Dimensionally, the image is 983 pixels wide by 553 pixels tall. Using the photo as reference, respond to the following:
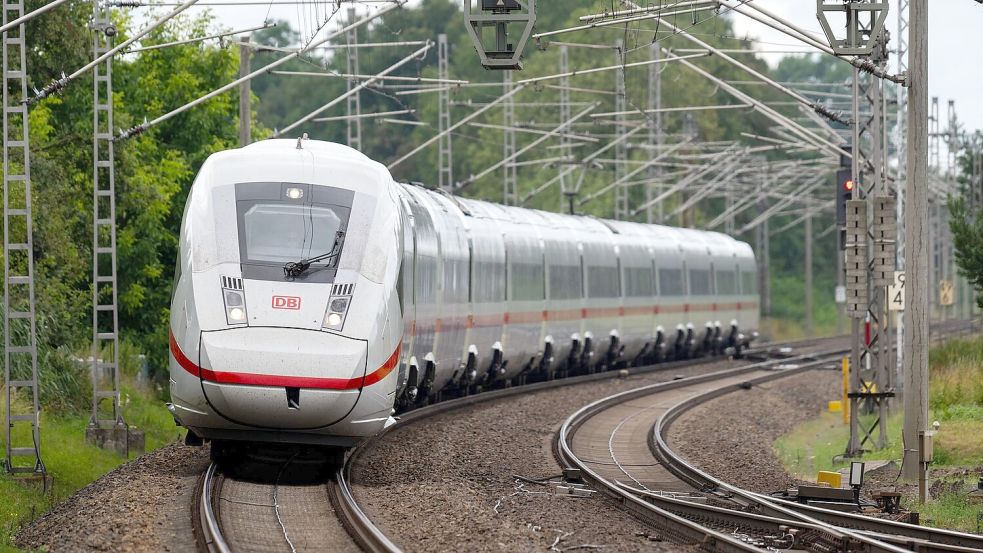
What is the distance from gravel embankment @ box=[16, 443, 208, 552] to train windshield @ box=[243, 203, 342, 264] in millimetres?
2245

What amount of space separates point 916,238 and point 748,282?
34.0 metres

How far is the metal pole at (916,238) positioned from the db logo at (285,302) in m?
7.04

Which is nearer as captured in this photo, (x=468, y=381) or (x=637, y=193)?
(x=468, y=381)

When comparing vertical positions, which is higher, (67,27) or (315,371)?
(67,27)

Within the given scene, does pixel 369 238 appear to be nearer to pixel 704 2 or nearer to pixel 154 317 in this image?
pixel 704 2

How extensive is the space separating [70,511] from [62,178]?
50.6 ft

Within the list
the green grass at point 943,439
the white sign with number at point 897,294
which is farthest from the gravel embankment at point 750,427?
the white sign with number at point 897,294

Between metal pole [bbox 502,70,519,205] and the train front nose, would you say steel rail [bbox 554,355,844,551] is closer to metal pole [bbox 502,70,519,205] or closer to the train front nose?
the train front nose

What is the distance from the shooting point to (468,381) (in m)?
27.4

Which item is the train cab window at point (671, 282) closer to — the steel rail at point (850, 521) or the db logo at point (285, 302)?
the steel rail at point (850, 521)

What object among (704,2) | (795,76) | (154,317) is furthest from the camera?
(795,76)

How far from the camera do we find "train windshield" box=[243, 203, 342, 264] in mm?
15125

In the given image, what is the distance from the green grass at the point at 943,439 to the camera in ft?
51.4

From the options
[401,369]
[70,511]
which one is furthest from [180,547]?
[401,369]
